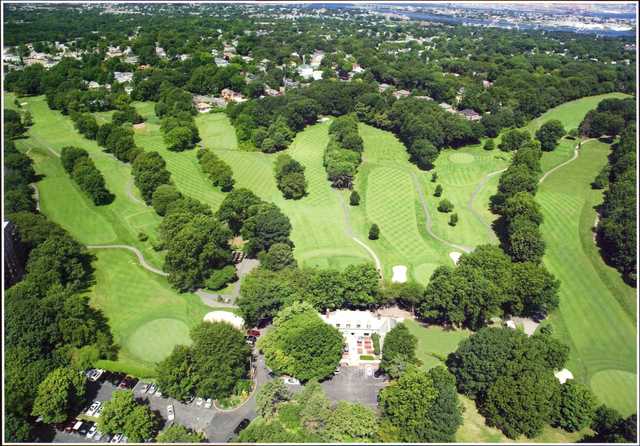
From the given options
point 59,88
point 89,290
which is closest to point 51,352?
point 89,290

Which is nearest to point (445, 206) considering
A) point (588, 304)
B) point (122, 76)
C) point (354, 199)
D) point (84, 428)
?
point (354, 199)

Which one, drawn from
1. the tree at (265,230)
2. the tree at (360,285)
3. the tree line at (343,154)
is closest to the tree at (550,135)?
the tree line at (343,154)

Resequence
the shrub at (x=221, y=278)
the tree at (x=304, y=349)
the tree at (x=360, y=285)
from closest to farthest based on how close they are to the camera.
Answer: the tree at (x=304, y=349)
the tree at (x=360, y=285)
the shrub at (x=221, y=278)

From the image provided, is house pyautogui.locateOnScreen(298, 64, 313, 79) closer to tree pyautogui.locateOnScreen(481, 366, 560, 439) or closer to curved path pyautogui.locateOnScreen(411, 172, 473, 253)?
curved path pyautogui.locateOnScreen(411, 172, 473, 253)

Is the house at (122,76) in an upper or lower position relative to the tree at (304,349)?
lower

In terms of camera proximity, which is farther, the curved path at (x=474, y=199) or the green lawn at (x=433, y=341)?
the curved path at (x=474, y=199)

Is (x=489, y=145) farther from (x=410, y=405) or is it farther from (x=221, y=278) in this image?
(x=410, y=405)

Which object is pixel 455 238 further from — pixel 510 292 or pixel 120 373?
pixel 120 373

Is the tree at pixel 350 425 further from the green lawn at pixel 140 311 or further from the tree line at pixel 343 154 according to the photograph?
the tree line at pixel 343 154
